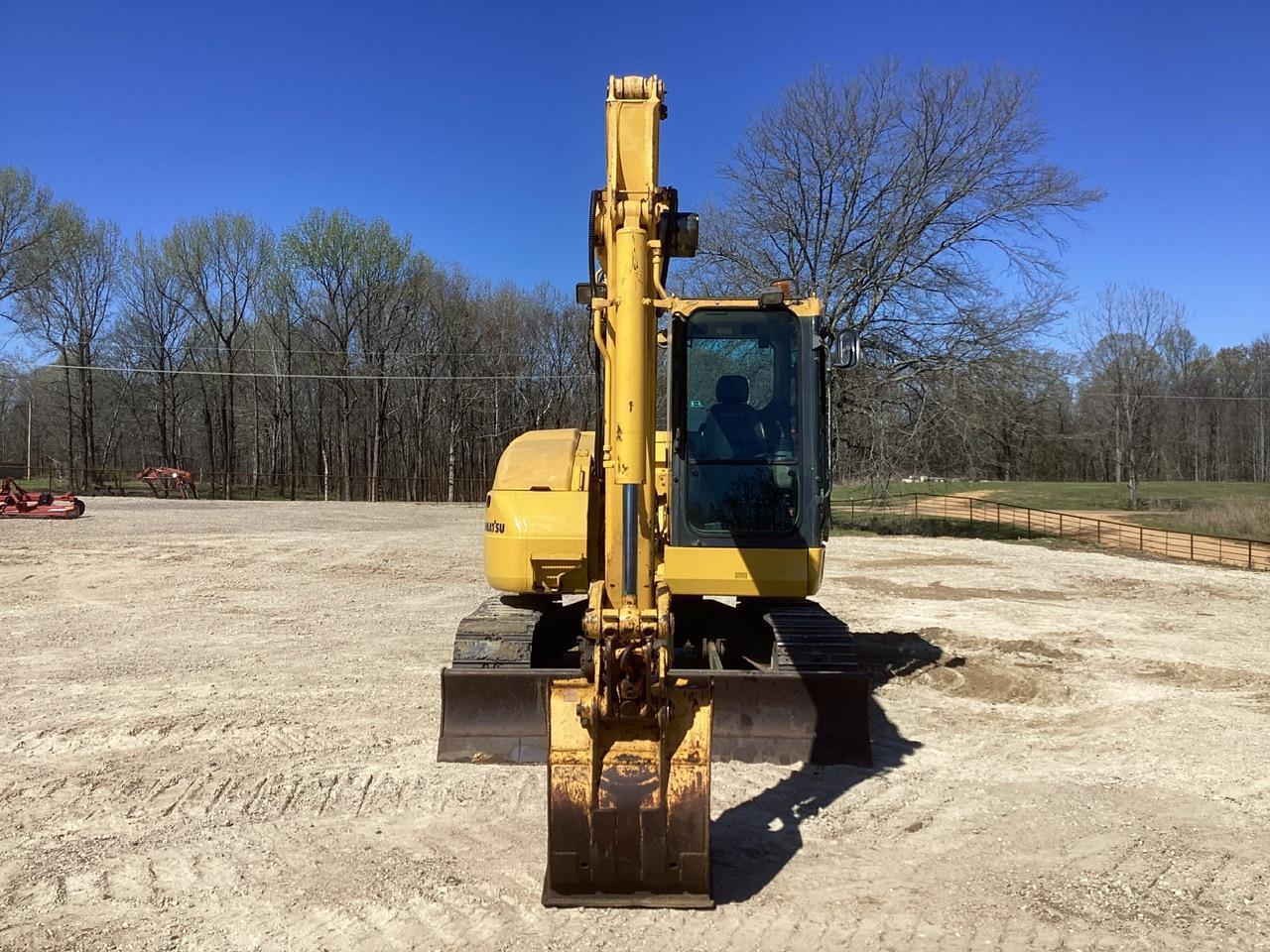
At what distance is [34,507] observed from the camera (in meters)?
22.5

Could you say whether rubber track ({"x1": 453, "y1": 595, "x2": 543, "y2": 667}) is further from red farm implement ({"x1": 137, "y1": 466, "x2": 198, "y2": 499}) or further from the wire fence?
red farm implement ({"x1": 137, "y1": 466, "x2": 198, "y2": 499})

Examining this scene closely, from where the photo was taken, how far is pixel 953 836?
433 cm

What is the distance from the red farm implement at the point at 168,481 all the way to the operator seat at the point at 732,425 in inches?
1419

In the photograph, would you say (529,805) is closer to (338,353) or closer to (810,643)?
(810,643)

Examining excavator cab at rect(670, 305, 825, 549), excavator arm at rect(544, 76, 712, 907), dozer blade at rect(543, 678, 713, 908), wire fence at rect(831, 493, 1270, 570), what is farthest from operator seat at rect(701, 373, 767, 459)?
wire fence at rect(831, 493, 1270, 570)

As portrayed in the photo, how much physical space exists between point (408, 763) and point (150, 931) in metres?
2.05

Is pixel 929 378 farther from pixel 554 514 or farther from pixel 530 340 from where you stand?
pixel 530 340

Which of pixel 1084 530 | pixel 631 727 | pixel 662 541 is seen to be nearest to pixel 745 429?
pixel 662 541

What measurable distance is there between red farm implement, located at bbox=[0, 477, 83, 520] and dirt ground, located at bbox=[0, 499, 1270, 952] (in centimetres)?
1460

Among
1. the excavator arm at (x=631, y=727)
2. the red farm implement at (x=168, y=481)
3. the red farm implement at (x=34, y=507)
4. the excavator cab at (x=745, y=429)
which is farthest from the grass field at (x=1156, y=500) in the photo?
the red farm implement at (x=168, y=481)

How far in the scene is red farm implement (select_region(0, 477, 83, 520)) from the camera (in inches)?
876

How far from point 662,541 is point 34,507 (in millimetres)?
23786

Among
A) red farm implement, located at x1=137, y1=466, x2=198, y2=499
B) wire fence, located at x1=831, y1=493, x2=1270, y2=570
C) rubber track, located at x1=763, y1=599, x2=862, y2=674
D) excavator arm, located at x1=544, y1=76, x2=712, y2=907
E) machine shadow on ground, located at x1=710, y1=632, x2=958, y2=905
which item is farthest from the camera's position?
red farm implement, located at x1=137, y1=466, x2=198, y2=499

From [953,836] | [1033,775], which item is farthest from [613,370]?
[1033,775]
